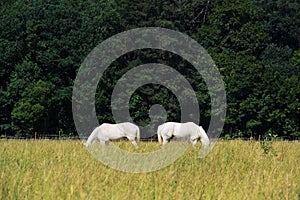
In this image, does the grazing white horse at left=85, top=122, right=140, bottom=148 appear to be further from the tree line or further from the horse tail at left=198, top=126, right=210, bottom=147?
the tree line

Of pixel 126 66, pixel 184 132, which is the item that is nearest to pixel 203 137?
pixel 184 132

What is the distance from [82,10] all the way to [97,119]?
1171 centimetres

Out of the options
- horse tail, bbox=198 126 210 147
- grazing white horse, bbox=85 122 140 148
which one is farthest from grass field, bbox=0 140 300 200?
grazing white horse, bbox=85 122 140 148

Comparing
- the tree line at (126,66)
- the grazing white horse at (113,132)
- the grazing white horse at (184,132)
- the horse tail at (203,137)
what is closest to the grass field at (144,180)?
the horse tail at (203,137)

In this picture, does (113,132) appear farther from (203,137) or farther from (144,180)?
(144,180)

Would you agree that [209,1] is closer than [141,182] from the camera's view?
No

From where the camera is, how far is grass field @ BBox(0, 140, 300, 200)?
685 cm

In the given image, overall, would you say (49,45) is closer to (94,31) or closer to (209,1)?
(94,31)

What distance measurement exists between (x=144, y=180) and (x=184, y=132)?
12.3 metres

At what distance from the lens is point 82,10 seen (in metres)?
44.1

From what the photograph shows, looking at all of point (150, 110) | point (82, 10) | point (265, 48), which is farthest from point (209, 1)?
point (150, 110)

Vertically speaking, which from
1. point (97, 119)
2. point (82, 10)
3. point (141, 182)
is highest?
point (82, 10)

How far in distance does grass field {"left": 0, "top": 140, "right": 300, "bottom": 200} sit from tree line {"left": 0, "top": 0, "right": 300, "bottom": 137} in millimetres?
25836

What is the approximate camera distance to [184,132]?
2020 centimetres
